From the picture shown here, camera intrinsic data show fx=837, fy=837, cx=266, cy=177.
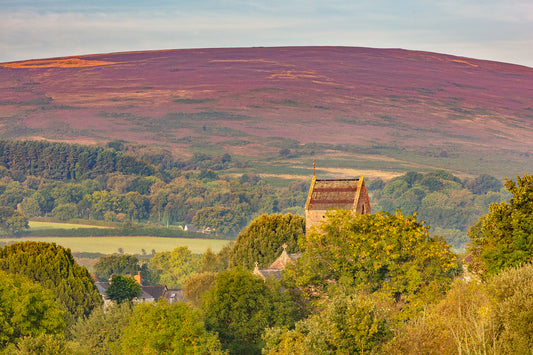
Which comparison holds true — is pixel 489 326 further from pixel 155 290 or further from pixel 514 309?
pixel 155 290

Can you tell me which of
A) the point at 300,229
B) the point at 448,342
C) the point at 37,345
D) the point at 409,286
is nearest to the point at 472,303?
the point at 448,342

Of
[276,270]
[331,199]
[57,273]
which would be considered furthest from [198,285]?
[276,270]

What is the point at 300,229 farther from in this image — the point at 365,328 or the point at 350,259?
the point at 365,328

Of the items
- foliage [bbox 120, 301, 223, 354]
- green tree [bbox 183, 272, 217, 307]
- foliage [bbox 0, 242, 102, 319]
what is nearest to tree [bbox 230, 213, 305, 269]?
green tree [bbox 183, 272, 217, 307]

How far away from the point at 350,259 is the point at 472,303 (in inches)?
818

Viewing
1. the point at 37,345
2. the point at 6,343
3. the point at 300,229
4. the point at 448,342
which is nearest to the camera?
the point at 448,342

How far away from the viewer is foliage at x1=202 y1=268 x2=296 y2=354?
179ft

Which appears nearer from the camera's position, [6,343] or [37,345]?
[37,345]

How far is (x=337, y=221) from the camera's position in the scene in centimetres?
5784

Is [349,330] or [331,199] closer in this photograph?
[349,330]

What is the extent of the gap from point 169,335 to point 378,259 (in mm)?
14300

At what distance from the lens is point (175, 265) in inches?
6698

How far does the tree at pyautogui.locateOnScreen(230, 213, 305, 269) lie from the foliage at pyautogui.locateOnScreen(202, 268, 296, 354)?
1665 inches

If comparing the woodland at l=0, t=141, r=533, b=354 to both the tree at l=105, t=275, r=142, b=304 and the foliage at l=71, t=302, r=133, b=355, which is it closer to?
the foliage at l=71, t=302, r=133, b=355
